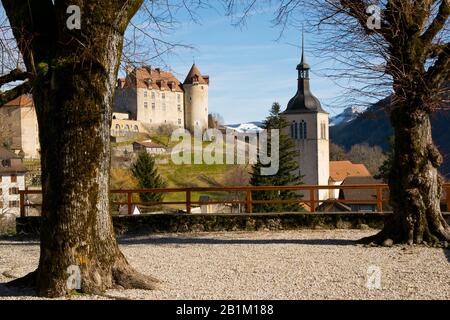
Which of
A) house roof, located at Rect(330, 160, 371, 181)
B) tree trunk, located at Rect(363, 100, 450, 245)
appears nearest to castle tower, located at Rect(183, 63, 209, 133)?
house roof, located at Rect(330, 160, 371, 181)

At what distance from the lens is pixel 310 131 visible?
10806 centimetres

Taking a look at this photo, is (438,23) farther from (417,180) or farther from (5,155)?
(5,155)

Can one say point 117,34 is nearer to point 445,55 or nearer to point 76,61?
point 76,61

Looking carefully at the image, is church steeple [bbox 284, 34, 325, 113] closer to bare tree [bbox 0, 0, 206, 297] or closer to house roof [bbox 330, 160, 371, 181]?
house roof [bbox 330, 160, 371, 181]

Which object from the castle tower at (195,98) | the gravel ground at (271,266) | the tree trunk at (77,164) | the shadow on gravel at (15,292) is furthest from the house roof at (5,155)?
the tree trunk at (77,164)

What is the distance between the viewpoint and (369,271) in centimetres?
952

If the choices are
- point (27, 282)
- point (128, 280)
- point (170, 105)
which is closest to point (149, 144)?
point (170, 105)

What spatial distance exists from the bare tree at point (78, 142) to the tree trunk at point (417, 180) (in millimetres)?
6253

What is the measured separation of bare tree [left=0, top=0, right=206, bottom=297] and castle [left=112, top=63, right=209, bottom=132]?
104172 millimetres

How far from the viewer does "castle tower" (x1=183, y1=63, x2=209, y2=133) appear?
398 ft

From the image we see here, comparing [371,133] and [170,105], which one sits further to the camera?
[371,133]

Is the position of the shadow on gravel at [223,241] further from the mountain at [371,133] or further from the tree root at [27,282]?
the mountain at [371,133]

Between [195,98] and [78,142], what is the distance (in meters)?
114

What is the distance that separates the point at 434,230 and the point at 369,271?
370 centimetres
